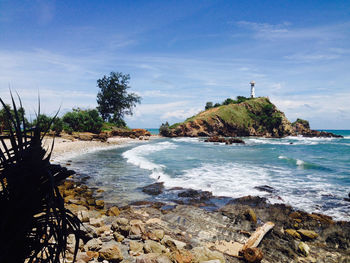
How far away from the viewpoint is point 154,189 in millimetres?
10391

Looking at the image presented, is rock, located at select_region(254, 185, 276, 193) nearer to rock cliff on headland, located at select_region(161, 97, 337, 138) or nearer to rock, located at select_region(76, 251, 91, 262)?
rock, located at select_region(76, 251, 91, 262)

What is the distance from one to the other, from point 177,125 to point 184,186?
54542 millimetres

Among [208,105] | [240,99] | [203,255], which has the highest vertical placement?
[240,99]

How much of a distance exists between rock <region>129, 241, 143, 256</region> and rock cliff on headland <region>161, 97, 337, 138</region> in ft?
191

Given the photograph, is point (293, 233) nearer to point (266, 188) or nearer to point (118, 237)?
point (266, 188)

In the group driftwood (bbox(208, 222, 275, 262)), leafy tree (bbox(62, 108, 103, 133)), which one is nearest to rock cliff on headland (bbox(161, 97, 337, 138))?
leafy tree (bbox(62, 108, 103, 133))

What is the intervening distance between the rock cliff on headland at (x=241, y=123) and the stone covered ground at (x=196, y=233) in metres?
55.6

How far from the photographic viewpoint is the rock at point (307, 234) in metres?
6.09

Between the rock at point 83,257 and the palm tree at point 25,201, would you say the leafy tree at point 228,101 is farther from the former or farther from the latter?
the palm tree at point 25,201

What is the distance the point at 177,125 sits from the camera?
65.3 m

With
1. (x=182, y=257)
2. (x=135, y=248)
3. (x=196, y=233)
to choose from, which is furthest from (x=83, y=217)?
(x=196, y=233)

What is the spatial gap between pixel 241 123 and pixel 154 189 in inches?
2448

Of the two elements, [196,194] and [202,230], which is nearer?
[202,230]

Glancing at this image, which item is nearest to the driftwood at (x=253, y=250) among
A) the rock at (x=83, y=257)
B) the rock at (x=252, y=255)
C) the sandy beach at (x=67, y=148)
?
the rock at (x=252, y=255)
